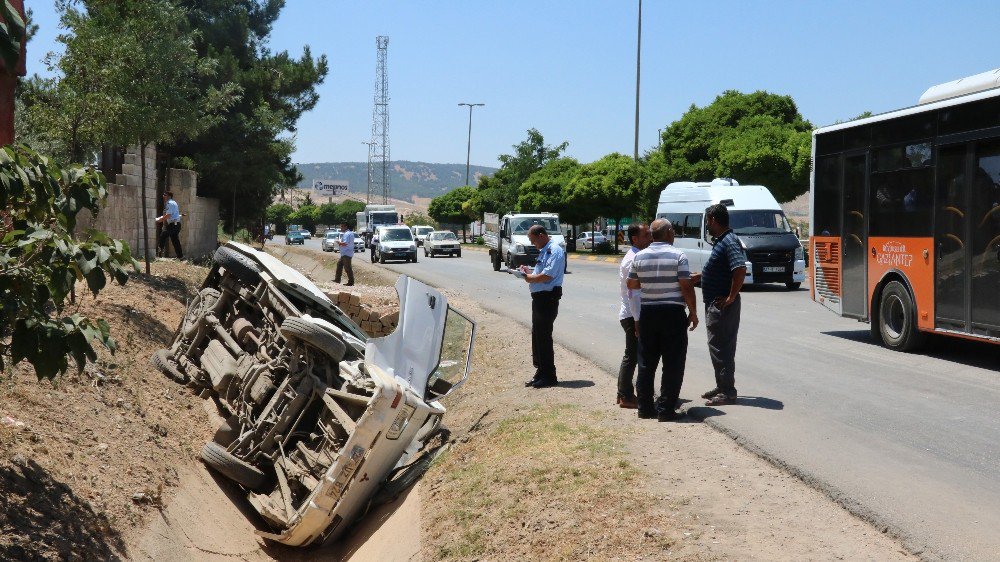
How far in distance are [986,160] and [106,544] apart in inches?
398

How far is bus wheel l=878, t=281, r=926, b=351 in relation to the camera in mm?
12406

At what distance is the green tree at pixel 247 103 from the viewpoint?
113ft

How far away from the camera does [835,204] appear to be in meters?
14.3

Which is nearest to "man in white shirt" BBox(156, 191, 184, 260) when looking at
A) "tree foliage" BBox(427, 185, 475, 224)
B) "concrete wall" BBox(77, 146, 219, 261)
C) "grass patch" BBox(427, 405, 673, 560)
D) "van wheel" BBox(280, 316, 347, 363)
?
"concrete wall" BBox(77, 146, 219, 261)

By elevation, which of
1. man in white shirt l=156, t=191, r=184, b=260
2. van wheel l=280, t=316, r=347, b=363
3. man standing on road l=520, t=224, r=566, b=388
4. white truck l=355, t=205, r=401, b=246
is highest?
white truck l=355, t=205, r=401, b=246

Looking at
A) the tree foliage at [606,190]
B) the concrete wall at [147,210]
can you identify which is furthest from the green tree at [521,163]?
the concrete wall at [147,210]

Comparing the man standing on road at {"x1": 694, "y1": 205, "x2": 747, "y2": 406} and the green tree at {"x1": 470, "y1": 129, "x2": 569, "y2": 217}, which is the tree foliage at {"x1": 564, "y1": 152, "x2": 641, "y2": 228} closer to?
the green tree at {"x1": 470, "y1": 129, "x2": 569, "y2": 217}

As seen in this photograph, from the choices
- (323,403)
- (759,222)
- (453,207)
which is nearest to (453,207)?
(453,207)

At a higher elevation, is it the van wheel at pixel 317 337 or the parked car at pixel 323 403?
the van wheel at pixel 317 337

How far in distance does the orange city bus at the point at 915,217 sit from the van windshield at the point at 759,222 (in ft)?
30.1

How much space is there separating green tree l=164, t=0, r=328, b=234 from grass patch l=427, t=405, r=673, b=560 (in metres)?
27.0

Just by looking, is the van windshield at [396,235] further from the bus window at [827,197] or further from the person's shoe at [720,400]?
the person's shoe at [720,400]

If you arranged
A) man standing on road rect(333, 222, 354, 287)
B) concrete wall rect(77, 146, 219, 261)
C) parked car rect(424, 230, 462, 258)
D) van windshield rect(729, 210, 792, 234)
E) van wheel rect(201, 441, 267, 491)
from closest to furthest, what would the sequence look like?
1. van wheel rect(201, 441, 267, 491)
2. concrete wall rect(77, 146, 219, 261)
3. van windshield rect(729, 210, 792, 234)
4. man standing on road rect(333, 222, 354, 287)
5. parked car rect(424, 230, 462, 258)

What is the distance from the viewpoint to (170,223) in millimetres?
23094
